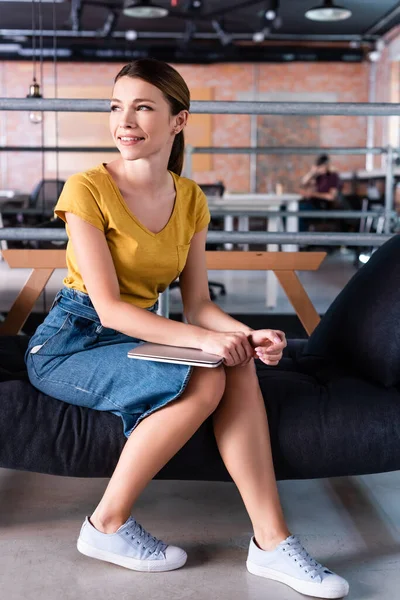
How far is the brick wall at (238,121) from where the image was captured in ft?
39.5

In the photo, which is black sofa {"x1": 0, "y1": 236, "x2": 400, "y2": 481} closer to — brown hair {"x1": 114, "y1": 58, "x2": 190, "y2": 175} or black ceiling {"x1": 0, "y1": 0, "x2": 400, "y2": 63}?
brown hair {"x1": 114, "y1": 58, "x2": 190, "y2": 175}

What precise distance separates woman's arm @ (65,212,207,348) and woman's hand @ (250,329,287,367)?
14 centimetres

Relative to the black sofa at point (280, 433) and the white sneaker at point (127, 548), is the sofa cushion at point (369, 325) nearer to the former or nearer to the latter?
the black sofa at point (280, 433)

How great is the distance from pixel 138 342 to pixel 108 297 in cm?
17

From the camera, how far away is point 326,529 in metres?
1.77

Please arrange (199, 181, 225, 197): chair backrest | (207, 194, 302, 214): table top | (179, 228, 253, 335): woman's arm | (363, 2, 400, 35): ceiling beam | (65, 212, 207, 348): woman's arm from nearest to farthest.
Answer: (65, 212, 207, 348): woman's arm, (179, 228, 253, 335): woman's arm, (207, 194, 302, 214): table top, (199, 181, 225, 197): chair backrest, (363, 2, 400, 35): ceiling beam

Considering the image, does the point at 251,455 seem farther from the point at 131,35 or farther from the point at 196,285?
the point at 131,35

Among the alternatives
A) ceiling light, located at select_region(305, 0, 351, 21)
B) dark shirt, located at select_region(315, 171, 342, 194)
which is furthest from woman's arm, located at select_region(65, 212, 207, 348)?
dark shirt, located at select_region(315, 171, 342, 194)

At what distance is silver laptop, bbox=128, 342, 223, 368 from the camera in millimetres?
1445

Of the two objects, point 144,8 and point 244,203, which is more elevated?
point 144,8

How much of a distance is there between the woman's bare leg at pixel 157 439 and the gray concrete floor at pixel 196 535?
14 centimetres

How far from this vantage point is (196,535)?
5.67 feet

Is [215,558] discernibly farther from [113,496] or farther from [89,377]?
[89,377]

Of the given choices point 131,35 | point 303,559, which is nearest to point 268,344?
point 303,559
